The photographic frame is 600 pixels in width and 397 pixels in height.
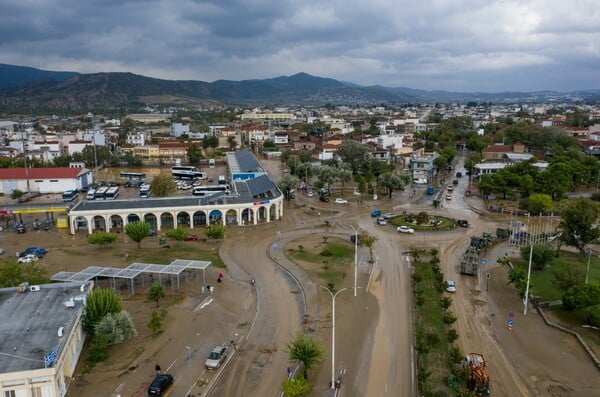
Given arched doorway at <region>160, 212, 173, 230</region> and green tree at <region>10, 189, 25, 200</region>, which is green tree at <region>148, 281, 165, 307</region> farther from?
green tree at <region>10, 189, 25, 200</region>

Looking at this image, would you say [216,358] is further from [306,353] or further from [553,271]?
[553,271]

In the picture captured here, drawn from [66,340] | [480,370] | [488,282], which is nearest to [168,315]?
[66,340]

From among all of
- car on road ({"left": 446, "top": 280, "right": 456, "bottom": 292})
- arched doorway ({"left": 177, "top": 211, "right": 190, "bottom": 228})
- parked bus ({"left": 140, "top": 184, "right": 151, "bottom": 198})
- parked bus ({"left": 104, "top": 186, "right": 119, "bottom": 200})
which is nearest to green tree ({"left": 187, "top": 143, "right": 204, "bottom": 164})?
parked bus ({"left": 140, "top": 184, "right": 151, "bottom": 198})

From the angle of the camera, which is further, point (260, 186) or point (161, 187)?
point (161, 187)

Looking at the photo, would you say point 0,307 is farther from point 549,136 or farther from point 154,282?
point 549,136

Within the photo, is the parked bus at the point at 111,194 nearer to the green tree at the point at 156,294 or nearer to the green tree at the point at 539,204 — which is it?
the green tree at the point at 156,294

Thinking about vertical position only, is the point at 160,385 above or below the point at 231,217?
below

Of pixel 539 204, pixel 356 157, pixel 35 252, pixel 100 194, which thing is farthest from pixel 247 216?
pixel 356 157

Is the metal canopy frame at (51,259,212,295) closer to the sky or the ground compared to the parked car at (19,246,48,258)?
closer to the sky
